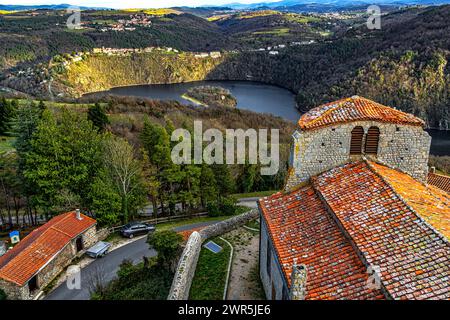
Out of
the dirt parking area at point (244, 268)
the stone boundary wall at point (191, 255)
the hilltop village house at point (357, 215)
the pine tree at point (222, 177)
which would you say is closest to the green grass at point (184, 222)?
the pine tree at point (222, 177)

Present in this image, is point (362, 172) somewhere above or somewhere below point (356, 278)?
above

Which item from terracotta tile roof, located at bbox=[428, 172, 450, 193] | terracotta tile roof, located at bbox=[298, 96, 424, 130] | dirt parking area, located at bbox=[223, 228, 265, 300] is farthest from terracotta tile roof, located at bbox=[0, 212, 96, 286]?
terracotta tile roof, located at bbox=[428, 172, 450, 193]

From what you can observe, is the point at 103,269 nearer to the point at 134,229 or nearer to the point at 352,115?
the point at 134,229

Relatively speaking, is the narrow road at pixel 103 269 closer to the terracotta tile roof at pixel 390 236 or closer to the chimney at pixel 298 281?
the chimney at pixel 298 281

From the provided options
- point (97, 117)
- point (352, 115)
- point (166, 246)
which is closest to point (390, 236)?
point (352, 115)

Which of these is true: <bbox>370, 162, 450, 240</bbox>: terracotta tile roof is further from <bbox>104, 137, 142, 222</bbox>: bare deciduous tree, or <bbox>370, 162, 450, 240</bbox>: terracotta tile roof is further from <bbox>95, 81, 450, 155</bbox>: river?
<bbox>95, 81, 450, 155</bbox>: river
